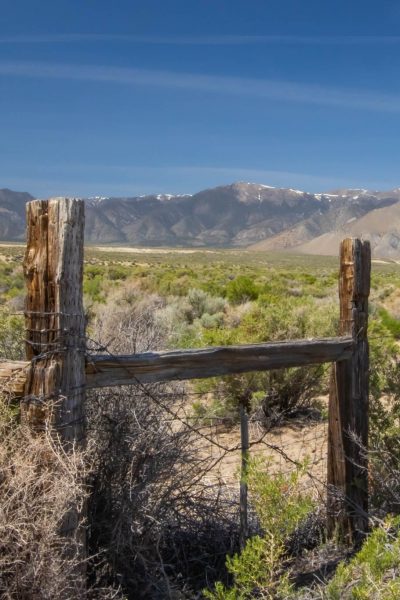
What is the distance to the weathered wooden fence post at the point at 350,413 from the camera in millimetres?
5094

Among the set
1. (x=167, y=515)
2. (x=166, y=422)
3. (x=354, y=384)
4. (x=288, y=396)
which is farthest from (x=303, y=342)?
(x=288, y=396)

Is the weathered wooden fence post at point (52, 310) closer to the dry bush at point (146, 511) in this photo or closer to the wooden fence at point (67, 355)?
the wooden fence at point (67, 355)

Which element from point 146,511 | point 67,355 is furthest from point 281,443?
point 67,355

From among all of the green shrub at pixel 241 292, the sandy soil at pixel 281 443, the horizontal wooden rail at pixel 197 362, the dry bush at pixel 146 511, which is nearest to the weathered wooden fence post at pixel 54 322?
the horizontal wooden rail at pixel 197 362

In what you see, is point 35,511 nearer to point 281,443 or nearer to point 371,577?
point 371,577

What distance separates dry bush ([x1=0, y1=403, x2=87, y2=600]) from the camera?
3.15 m

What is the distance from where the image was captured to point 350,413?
5102mm

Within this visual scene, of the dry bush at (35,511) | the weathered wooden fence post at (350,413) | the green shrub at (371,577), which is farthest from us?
the weathered wooden fence post at (350,413)

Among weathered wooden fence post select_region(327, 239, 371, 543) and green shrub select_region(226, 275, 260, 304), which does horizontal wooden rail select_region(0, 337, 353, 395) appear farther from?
green shrub select_region(226, 275, 260, 304)

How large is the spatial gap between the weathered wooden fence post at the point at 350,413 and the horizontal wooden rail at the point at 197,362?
6.1 inches

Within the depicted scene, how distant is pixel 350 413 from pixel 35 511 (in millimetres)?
2753

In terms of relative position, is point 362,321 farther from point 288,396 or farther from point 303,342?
point 288,396

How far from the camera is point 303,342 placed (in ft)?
Answer: 15.7

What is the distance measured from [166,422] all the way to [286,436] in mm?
3883
